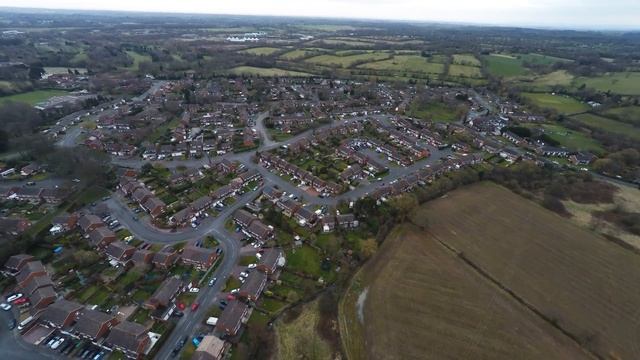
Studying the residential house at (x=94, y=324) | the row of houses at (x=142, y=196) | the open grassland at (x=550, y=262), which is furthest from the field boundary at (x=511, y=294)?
the residential house at (x=94, y=324)

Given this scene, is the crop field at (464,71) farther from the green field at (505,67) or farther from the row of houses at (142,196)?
the row of houses at (142,196)

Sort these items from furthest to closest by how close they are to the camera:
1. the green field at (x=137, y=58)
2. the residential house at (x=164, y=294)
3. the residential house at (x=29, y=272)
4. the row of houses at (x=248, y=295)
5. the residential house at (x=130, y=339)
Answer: the green field at (x=137, y=58), the residential house at (x=29, y=272), the residential house at (x=164, y=294), the row of houses at (x=248, y=295), the residential house at (x=130, y=339)

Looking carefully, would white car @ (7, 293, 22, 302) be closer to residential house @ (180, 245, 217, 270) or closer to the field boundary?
residential house @ (180, 245, 217, 270)

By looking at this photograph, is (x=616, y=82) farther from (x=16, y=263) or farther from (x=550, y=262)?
(x=16, y=263)

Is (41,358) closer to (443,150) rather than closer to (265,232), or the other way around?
(265,232)

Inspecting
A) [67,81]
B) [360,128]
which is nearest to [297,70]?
[360,128]

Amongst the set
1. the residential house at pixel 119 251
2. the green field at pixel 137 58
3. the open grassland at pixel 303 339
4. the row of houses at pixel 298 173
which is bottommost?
the open grassland at pixel 303 339
